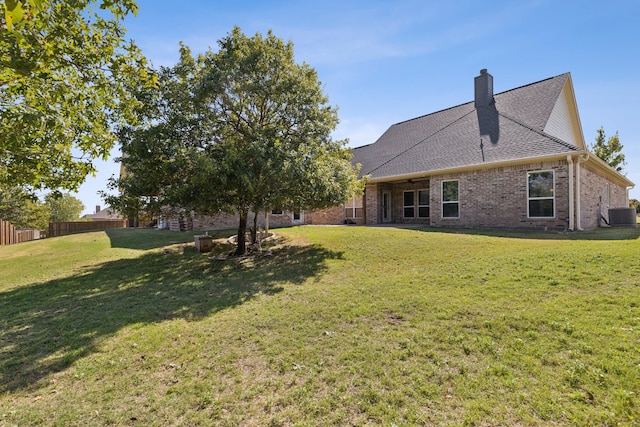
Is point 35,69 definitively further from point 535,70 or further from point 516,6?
point 535,70

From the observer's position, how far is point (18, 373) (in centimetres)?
391

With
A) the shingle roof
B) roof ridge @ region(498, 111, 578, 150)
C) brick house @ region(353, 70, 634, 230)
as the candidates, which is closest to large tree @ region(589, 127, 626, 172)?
brick house @ region(353, 70, 634, 230)

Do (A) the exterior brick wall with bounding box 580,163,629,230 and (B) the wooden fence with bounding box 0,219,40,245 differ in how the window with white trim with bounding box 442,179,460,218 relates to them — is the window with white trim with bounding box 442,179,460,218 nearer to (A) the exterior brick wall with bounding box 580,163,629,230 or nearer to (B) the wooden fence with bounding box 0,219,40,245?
(A) the exterior brick wall with bounding box 580,163,629,230

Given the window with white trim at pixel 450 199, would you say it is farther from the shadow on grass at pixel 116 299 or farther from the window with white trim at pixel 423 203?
the shadow on grass at pixel 116 299

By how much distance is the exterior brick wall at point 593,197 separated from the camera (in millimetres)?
12633

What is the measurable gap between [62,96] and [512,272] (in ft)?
28.8

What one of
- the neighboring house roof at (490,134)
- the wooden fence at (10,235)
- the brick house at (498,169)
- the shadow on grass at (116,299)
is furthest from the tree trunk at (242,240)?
the wooden fence at (10,235)

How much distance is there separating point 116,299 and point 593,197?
693 inches

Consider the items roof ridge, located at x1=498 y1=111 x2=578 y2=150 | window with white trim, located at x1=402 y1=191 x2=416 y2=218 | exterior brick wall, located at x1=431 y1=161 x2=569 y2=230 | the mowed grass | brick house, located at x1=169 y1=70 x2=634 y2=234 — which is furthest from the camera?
window with white trim, located at x1=402 y1=191 x2=416 y2=218

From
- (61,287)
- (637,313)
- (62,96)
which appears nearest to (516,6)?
(637,313)

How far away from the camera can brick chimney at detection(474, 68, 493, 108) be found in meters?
17.9

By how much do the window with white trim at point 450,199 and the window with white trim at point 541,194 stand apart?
9.27ft

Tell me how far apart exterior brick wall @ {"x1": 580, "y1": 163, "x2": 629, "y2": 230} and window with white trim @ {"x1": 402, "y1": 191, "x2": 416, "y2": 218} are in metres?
7.59

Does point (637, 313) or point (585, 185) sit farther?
point (585, 185)
